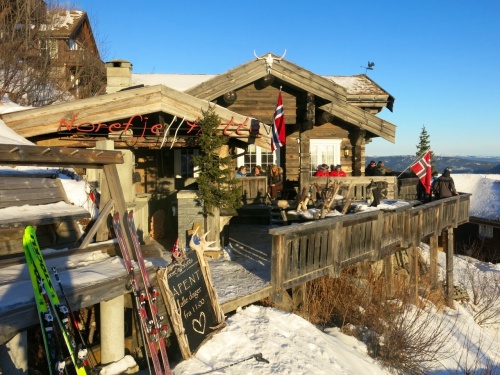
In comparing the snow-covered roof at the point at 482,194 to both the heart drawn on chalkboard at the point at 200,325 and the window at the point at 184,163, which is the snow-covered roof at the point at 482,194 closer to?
the window at the point at 184,163

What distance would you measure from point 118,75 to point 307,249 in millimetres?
9583

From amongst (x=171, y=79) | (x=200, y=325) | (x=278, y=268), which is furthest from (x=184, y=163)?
(x=200, y=325)

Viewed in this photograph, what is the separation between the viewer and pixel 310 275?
7773mm

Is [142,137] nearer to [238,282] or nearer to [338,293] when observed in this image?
[238,282]

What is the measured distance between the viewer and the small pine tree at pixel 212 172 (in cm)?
902

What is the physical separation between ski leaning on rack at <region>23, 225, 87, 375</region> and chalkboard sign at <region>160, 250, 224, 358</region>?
64.5 inches

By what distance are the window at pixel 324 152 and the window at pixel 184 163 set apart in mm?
→ 5267

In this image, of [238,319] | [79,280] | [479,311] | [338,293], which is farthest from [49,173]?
[479,311]

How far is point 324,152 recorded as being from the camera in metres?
17.7

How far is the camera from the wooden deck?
7.11 meters

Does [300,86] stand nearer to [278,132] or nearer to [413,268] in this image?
[278,132]

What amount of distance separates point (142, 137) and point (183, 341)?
18.5 ft

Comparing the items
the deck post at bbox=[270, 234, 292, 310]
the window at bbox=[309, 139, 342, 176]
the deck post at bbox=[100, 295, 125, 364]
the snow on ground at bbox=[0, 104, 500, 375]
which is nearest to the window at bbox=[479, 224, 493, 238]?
the window at bbox=[309, 139, 342, 176]

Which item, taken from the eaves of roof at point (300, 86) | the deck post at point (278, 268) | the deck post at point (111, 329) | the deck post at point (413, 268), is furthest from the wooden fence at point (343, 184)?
the deck post at point (111, 329)
